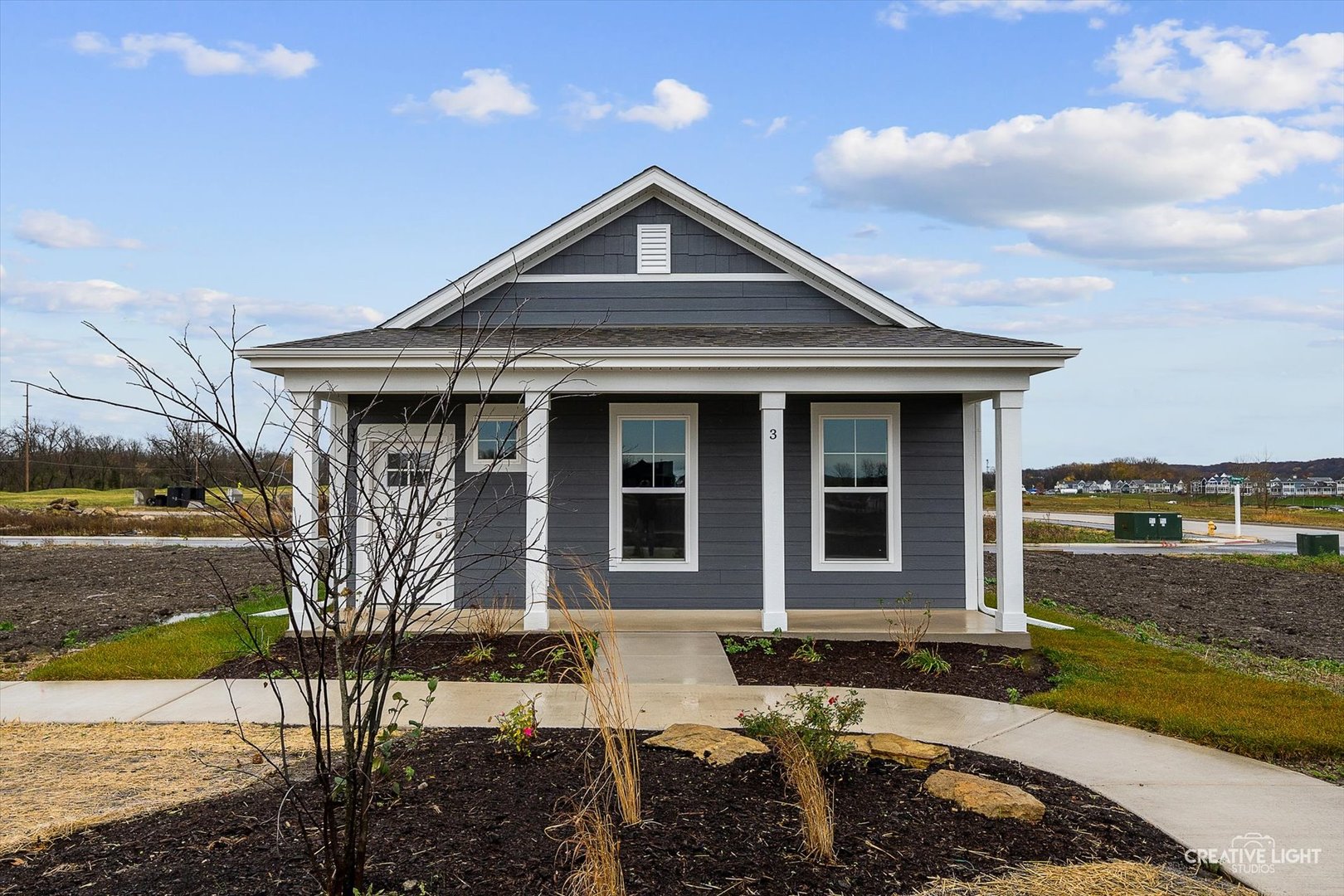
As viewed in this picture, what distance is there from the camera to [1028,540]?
91.0ft

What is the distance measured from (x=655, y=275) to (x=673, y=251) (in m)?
0.39

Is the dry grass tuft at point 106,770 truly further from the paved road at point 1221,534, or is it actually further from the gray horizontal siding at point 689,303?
the paved road at point 1221,534

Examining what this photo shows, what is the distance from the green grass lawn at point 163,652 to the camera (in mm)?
8102

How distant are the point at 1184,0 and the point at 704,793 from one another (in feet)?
35.3

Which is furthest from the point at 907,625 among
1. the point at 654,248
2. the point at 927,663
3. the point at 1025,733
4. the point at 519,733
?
the point at 654,248

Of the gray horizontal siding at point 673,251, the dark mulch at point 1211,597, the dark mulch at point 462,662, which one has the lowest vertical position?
the dark mulch at point 1211,597

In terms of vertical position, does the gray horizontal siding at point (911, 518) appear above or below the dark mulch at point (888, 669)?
above

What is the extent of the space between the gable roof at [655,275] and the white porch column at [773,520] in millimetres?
2615

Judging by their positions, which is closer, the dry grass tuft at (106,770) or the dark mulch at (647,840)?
the dark mulch at (647,840)

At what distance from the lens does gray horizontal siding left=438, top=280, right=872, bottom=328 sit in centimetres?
1162

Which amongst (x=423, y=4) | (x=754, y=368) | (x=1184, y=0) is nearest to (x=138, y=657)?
(x=754, y=368)

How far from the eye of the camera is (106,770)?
5391 millimetres

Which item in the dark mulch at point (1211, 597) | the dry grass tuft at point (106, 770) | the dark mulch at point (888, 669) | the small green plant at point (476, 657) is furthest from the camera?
the dark mulch at point (1211, 597)

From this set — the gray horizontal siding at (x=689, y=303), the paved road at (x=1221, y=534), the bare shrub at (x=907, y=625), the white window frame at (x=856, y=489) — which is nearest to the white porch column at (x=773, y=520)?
the bare shrub at (x=907, y=625)
